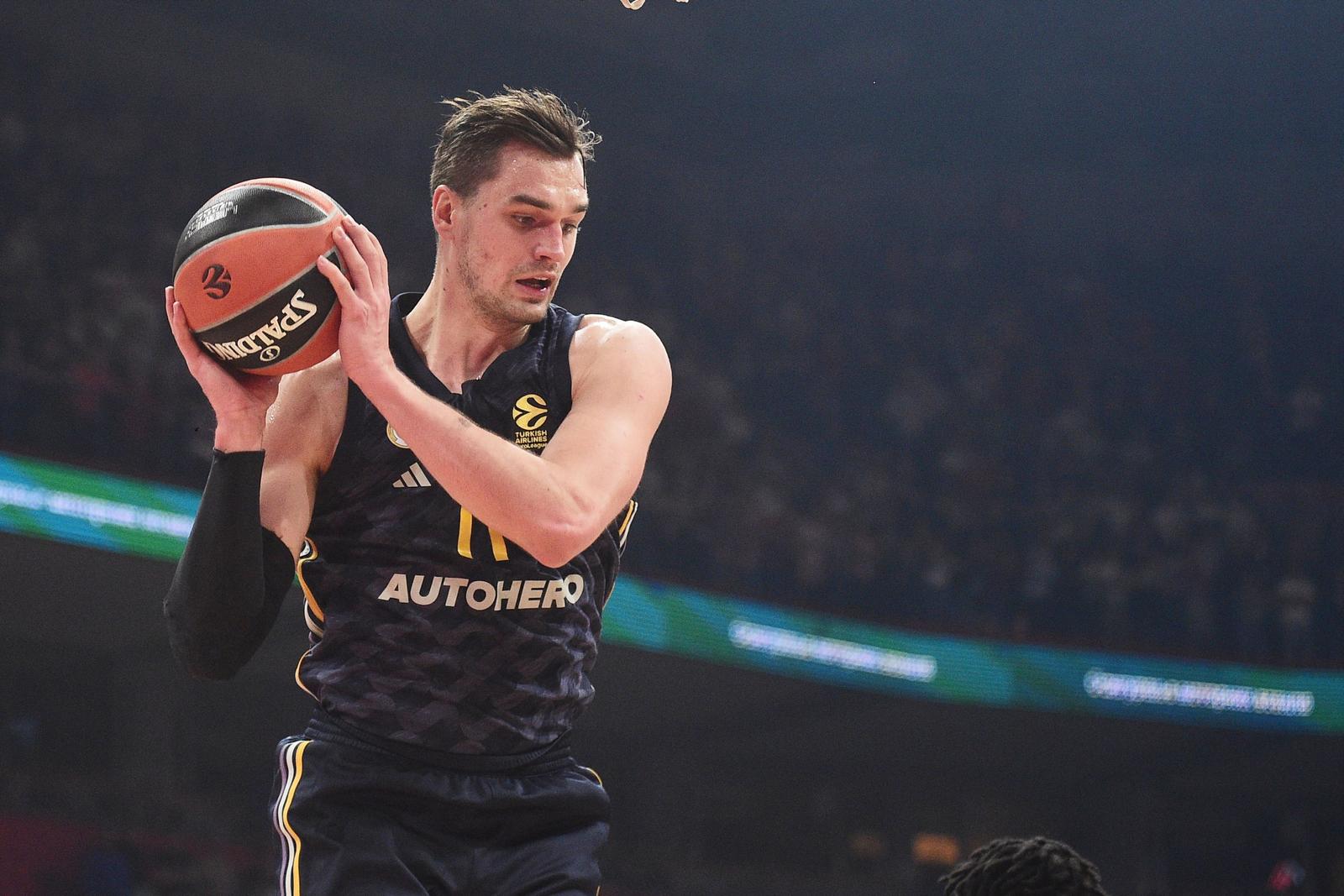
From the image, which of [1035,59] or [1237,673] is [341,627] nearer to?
[1237,673]

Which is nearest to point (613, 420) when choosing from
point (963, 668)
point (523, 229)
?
point (523, 229)

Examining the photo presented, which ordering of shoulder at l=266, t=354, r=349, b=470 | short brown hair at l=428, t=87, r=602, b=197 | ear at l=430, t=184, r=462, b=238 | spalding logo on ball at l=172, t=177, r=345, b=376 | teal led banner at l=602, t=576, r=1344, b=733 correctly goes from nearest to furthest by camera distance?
1. spalding logo on ball at l=172, t=177, r=345, b=376
2. shoulder at l=266, t=354, r=349, b=470
3. short brown hair at l=428, t=87, r=602, b=197
4. ear at l=430, t=184, r=462, b=238
5. teal led banner at l=602, t=576, r=1344, b=733

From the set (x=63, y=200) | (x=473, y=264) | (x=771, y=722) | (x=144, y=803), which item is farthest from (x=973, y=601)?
(x=473, y=264)

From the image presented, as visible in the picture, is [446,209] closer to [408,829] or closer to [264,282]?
[264,282]

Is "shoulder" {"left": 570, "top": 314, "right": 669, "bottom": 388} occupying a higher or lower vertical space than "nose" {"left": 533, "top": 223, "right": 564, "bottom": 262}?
lower

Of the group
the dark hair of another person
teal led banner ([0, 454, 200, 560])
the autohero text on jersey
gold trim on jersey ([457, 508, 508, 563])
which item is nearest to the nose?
gold trim on jersey ([457, 508, 508, 563])

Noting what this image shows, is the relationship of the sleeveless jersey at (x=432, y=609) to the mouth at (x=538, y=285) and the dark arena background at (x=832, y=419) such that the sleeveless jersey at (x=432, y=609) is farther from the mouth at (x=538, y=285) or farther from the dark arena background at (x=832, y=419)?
the dark arena background at (x=832, y=419)

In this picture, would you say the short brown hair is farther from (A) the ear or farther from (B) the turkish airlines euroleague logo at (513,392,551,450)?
(B) the turkish airlines euroleague logo at (513,392,551,450)

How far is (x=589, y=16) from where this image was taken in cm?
1900

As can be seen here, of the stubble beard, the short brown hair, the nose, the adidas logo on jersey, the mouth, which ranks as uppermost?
the short brown hair

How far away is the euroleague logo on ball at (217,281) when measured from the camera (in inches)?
103

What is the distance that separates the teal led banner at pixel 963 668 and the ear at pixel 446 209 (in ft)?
33.0

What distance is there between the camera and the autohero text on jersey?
2730mm

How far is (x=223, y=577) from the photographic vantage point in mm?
2605
